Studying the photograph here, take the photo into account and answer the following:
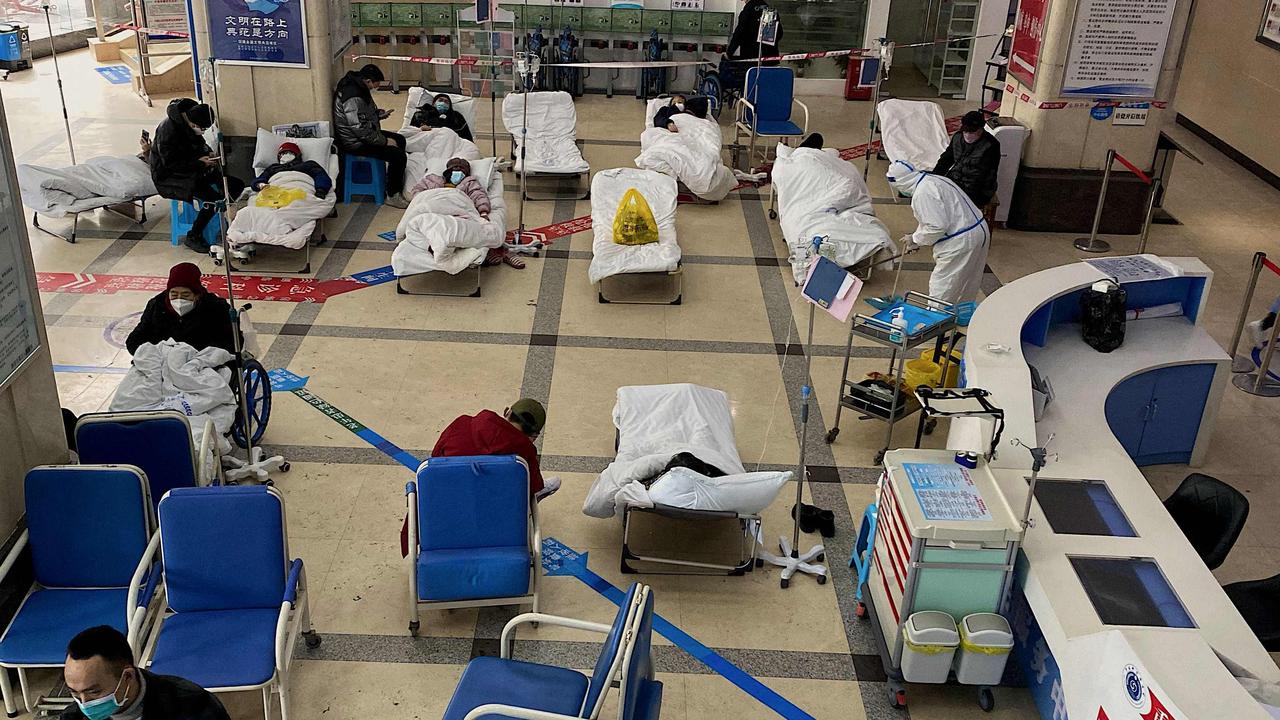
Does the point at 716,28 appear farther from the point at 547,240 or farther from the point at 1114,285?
the point at 1114,285

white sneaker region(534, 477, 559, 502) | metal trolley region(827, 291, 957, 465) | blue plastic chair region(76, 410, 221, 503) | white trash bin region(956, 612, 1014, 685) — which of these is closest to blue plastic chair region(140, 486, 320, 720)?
blue plastic chair region(76, 410, 221, 503)

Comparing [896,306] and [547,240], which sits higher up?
[896,306]

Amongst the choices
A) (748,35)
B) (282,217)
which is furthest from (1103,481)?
(748,35)

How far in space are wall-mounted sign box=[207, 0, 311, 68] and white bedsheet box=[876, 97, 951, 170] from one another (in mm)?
5667

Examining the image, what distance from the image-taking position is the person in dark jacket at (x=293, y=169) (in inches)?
361

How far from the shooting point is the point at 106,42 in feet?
50.8

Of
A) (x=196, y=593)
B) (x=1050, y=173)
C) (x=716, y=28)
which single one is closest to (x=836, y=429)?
(x=196, y=593)

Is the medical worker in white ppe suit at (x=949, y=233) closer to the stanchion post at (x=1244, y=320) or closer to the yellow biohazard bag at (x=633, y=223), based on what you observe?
the stanchion post at (x=1244, y=320)

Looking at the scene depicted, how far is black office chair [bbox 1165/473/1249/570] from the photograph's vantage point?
4.99 meters

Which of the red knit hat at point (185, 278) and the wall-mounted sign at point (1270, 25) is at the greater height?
the wall-mounted sign at point (1270, 25)

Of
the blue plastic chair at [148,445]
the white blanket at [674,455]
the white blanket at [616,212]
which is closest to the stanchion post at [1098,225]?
the white blanket at [616,212]

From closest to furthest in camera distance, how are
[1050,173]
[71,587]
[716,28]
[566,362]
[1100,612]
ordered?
1. [1100,612]
2. [71,587]
3. [566,362]
4. [1050,173]
5. [716,28]

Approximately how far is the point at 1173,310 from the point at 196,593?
18.8 ft

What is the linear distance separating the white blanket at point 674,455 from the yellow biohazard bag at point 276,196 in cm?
387
